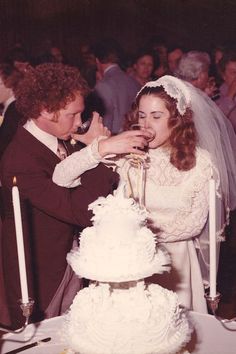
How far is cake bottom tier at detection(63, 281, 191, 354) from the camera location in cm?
122

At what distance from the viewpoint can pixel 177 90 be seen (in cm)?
245

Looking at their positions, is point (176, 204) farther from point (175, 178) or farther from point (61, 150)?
point (61, 150)

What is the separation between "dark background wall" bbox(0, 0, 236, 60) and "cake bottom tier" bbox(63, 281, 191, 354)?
7.55 metres

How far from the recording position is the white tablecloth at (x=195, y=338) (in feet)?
4.98

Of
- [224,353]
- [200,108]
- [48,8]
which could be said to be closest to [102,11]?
[48,8]

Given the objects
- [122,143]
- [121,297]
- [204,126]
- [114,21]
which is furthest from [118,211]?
[114,21]

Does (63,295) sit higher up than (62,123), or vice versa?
(62,123)

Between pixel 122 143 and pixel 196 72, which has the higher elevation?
pixel 196 72

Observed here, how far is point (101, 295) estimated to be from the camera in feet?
4.28

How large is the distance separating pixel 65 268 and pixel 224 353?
3.41 feet

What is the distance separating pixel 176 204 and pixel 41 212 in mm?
608

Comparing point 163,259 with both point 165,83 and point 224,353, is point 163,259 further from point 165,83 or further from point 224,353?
point 165,83

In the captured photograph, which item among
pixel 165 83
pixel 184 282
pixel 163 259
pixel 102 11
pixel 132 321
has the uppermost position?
pixel 102 11

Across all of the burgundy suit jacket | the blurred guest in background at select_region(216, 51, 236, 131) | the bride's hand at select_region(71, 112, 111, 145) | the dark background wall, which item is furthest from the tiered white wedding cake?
the dark background wall
